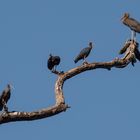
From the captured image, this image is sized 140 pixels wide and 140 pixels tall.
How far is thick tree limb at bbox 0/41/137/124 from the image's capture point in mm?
19406

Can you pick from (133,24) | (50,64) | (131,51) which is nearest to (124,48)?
(131,51)

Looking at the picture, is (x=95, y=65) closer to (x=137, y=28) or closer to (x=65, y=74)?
(x=65, y=74)

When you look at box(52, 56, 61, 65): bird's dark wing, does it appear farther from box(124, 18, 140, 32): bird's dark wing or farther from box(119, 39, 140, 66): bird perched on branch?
box(124, 18, 140, 32): bird's dark wing

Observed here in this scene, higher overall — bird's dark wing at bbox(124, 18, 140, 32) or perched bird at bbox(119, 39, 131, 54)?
bird's dark wing at bbox(124, 18, 140, 32)

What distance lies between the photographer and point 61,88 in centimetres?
2108

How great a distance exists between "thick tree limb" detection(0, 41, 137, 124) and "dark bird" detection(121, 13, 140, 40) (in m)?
2.94

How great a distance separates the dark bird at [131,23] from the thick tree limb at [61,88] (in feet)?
9.64

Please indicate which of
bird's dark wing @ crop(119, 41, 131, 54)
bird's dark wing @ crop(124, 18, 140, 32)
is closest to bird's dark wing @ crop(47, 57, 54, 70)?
bird's dark wing @ crop(119, 41, 131, 54)

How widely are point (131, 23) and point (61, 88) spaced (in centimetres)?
845

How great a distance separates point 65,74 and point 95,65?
1.61 metres

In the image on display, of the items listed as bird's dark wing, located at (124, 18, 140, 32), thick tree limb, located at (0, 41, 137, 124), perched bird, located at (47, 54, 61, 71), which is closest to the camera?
thick tree limb, located at (0, 41, 137, 124)

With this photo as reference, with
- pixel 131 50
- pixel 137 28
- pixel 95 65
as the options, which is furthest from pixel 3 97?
pixel 137 28

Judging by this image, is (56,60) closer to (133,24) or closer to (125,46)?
(125,46)

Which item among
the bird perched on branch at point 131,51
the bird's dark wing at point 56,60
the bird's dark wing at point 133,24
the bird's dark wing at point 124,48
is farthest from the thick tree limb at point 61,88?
the bird's dark wing at point 133,24
